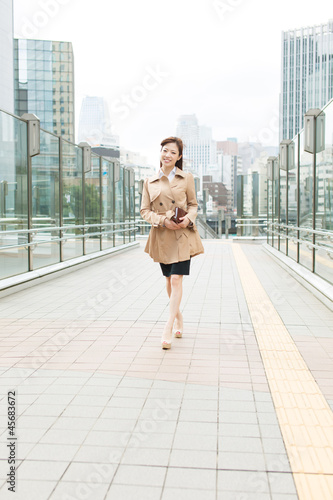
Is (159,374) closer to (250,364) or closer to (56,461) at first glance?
(250,364)

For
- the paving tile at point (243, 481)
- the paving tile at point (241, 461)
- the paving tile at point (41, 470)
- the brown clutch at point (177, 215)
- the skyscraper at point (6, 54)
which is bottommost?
the paving tile at point (41, 470)

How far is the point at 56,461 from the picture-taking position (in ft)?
8.05

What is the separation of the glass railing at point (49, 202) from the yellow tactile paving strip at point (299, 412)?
12.8ft

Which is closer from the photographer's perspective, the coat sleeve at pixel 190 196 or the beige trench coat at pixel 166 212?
the beige trench coat at pixel 166 212

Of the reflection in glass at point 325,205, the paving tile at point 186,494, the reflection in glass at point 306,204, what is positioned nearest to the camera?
the paving tile at point 186,494

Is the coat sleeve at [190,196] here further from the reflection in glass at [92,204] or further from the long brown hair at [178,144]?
the reflection in glass at [92,204]

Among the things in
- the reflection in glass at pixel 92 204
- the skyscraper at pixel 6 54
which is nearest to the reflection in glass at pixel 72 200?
the reflection in glass at pixel 92 204

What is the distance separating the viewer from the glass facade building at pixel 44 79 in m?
75.8

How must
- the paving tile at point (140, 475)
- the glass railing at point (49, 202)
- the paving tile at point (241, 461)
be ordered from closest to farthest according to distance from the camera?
the paving tile at point (140, 475), the paving tile at point (241, 461), the glass railing at point (49, 202)

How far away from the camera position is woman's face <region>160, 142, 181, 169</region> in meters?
4.43

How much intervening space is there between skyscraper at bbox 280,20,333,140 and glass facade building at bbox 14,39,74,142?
3983cm

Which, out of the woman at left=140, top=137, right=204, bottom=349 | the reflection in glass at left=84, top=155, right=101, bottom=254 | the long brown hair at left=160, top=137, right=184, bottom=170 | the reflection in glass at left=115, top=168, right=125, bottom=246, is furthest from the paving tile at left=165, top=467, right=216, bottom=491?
the reflection in glass at left=115, top=168, right=125, bottom=246

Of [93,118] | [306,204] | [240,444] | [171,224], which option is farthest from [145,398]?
[93,118]

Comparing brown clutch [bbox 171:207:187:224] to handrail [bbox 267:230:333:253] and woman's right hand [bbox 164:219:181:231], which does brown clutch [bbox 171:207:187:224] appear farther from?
handrail [bbox 267:230:333:253]
